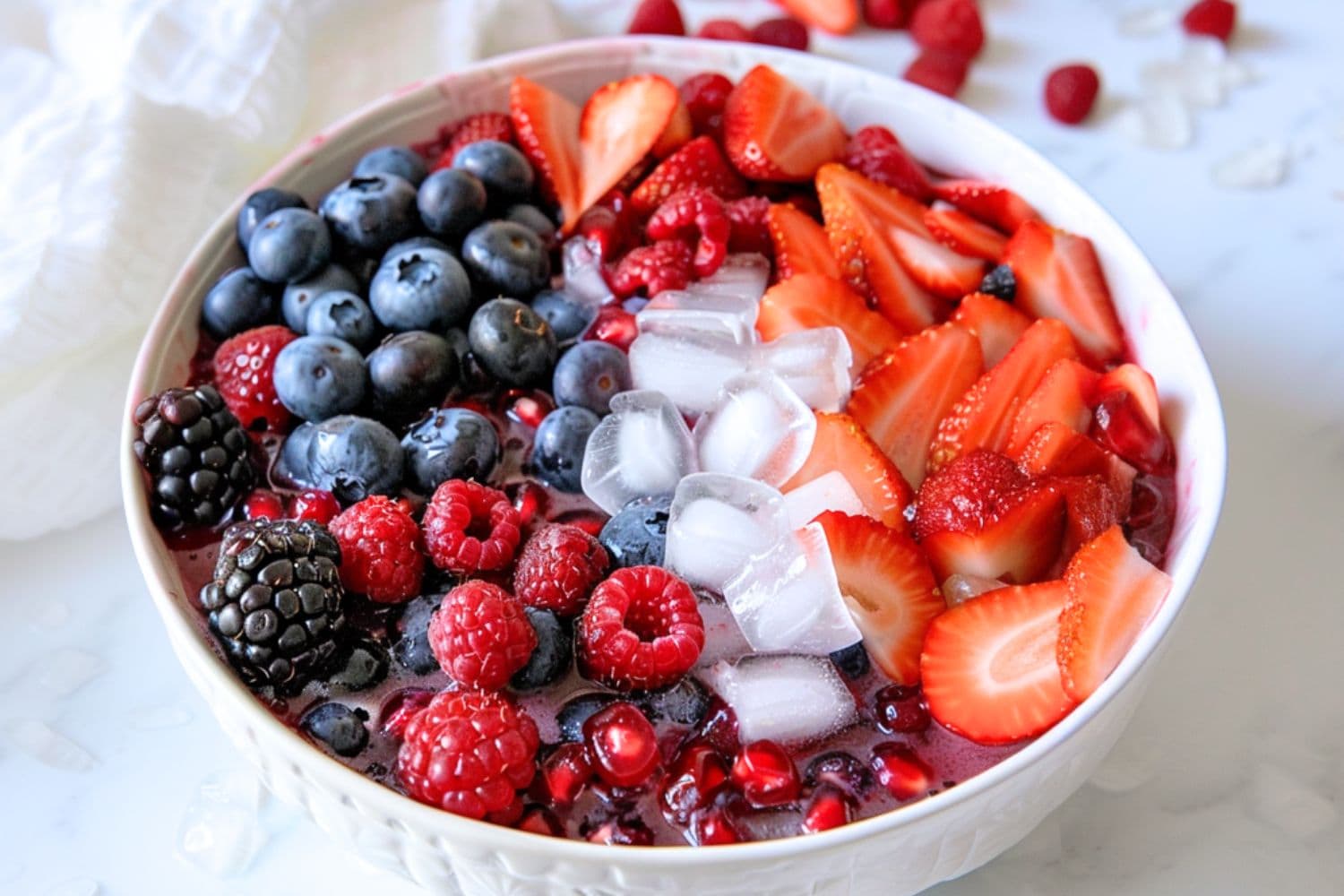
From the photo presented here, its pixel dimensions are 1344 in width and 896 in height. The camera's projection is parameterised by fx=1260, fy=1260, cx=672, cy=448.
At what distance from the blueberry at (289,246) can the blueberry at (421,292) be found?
0.29 feet

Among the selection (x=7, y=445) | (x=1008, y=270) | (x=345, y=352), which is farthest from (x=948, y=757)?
(x=7, y=445)

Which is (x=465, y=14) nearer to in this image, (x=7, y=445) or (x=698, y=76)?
(x=698, y=76)

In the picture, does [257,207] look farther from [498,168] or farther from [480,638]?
[480,638]

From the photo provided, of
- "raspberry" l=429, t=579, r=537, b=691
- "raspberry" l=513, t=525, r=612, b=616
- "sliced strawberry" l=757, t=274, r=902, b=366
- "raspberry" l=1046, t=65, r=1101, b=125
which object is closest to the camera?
"raspberry" l=429, t=579, r=537, b=691

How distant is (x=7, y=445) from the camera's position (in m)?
1.66

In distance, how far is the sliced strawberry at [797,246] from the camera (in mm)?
1722

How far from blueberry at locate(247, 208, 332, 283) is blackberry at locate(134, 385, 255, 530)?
24 centimetres

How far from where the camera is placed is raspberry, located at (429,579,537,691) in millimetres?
1223

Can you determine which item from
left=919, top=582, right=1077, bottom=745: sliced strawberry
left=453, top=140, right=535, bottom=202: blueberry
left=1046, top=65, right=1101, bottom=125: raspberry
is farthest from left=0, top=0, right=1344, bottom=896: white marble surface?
left=453, top=140, right=535, bottom=202: blueberry

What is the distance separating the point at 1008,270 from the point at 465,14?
1.07m

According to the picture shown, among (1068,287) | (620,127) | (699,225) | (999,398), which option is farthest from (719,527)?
(620,127)

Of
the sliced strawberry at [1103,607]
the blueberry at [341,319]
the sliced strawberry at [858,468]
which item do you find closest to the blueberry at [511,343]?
the blueberry at [341,319]

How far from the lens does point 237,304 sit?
163 cm

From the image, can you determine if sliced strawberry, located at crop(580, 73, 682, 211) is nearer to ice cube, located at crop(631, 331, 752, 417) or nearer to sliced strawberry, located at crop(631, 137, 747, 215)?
sliced strawberry, located at crop(631, 137, 747, 215)
